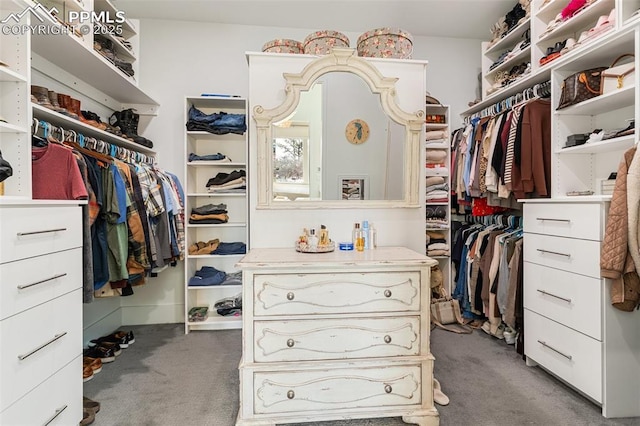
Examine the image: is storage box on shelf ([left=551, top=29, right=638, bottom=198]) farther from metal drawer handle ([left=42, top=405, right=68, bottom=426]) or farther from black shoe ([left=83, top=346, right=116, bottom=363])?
black shoe ([left=83, top=346, right=116, bottom=363])

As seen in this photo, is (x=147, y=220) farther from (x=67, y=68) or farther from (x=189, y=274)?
(x=67, y=68)

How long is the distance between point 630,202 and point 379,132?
1289 mm

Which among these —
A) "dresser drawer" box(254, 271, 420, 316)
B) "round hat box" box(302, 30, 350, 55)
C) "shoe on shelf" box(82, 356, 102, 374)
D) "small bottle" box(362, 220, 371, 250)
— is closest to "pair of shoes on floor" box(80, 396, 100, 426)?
"shoe on shelf" box(82, 356, 102, 374)

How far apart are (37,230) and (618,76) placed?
302 centimetres

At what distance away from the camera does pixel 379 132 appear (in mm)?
2045

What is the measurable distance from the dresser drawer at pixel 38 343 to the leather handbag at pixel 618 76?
3.08m

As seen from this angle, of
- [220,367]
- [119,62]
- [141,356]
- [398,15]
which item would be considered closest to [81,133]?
[119,62]

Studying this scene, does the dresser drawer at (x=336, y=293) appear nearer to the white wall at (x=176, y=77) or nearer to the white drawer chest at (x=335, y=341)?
the white drawer chest at (x=335, y=341)

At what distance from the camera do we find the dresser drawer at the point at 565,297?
1.73m

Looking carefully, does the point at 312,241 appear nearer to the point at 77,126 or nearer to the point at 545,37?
the point at 77,126

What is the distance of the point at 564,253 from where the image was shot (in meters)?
1.91

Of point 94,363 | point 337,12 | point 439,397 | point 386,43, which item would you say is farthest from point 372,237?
point 337,12

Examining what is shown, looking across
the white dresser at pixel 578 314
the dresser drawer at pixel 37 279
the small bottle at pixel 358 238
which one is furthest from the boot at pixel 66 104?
the white dresser at pixel 578 314

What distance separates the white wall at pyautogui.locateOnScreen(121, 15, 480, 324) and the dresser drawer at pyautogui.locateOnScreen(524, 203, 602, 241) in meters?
2.67
